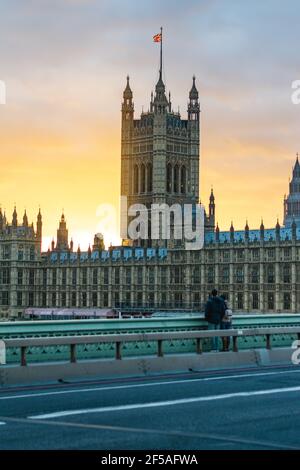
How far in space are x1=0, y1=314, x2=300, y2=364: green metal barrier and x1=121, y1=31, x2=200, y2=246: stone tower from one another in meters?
139

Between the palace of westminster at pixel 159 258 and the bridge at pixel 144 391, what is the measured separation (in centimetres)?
8886

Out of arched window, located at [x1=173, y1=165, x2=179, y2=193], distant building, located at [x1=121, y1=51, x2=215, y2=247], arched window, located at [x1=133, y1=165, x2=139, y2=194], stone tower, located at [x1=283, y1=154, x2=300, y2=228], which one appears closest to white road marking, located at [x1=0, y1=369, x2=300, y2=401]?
distant building, located at [x1=121, y1=51, x2=215, y2=247]

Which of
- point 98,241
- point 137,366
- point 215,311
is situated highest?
point 98,241

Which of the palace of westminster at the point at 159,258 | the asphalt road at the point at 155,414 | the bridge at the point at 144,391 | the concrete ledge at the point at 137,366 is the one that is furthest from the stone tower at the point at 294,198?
the asphalt road at the point at 155,414

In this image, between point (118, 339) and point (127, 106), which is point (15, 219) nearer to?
point (127, 106)

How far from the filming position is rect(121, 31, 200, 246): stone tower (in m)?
172

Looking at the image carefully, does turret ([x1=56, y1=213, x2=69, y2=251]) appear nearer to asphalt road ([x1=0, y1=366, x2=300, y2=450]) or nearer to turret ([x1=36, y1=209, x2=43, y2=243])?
turret ([x1=36, y1=209, x2=43, y2=243])

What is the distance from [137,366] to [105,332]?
15.0 ft

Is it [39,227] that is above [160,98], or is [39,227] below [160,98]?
below

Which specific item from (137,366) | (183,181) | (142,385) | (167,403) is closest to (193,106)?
(183,181)

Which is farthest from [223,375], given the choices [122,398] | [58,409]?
[58,409]

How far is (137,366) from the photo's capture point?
2258cm

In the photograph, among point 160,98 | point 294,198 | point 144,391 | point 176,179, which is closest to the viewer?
point 144,391
